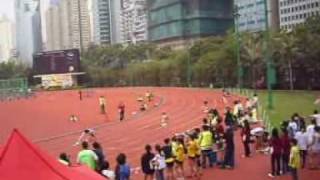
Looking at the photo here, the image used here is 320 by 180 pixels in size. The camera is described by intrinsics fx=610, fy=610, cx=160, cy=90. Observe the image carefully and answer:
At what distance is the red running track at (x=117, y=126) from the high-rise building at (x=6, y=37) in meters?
118

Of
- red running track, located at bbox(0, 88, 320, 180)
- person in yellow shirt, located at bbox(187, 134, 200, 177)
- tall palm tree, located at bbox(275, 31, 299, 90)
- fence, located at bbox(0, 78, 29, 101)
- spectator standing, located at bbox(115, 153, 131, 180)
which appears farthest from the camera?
fence, located at bbox(0, 78, 29, 101)

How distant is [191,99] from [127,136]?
845 inches

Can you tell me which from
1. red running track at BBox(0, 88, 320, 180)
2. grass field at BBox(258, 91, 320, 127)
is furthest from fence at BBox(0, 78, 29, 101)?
grass field at BBox(258, 91, 320, 127)

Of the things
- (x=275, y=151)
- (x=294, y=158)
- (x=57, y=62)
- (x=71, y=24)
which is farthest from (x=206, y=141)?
(x=71, y=24)

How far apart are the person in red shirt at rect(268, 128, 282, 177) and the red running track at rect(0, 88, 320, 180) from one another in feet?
1.02

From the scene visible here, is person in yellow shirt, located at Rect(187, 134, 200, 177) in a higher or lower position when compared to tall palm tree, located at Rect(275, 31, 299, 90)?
lower

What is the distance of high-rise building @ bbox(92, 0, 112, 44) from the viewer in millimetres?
129125

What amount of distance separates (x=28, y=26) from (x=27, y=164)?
155877 millimetres

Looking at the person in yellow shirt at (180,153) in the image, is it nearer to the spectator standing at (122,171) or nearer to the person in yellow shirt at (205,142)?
the person in yellow shirt at (205,142)

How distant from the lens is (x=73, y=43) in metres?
138

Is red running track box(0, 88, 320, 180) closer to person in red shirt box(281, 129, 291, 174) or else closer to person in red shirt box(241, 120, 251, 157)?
person in red shirt box(241, 120, 251, 157)

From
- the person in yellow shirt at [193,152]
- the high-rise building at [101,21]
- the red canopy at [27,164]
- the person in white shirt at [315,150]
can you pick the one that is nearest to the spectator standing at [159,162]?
the person in yellow shirt at [193,152]

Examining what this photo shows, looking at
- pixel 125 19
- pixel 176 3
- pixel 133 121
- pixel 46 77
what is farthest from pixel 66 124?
pixel 125 19

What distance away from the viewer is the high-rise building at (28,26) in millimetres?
154500
